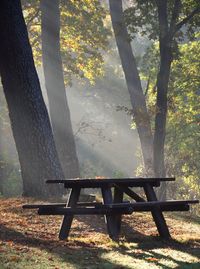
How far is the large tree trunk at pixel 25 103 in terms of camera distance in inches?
456

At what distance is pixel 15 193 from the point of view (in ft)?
88.5

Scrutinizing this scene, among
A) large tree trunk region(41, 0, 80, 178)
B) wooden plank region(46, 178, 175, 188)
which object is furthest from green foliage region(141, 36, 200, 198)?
wooden plank region(46, 178, 175, 188)

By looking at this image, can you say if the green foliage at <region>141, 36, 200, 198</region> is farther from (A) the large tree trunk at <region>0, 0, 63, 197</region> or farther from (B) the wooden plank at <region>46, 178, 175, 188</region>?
(B) the wooden plank at <region>46, 178, 175, 188</region>

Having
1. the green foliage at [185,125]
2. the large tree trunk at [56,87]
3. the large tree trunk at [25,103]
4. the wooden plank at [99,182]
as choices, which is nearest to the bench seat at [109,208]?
the wooden plank at [99,182]

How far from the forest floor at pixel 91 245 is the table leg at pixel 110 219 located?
0.11 meters

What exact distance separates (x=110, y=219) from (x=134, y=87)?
1254cm

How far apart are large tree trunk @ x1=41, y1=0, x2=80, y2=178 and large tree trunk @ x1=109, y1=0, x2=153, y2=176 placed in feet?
8.98

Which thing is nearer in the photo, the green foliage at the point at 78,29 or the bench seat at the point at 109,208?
the bench seat at the point at 109,208

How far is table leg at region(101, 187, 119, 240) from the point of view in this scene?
288 inches

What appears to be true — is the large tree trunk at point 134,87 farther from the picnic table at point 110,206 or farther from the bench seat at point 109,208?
the bench seat at point 109,208

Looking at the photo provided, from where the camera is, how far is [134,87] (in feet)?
64.2

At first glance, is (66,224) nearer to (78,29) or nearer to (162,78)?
(162,78)

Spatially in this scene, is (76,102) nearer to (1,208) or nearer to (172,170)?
(172,170)

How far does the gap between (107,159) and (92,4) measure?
95.1 ft
